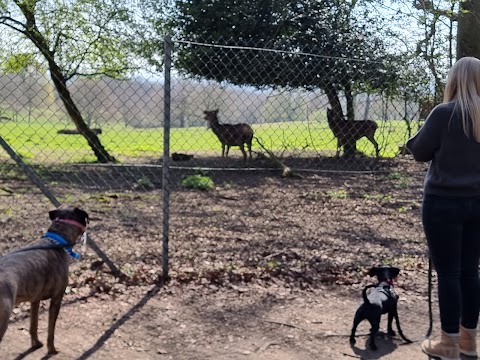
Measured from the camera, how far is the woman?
3289 mm

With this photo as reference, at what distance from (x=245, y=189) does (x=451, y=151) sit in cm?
750

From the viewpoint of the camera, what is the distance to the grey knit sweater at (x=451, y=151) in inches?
129

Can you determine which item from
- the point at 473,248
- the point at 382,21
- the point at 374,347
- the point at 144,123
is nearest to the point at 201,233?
the point at 144,123

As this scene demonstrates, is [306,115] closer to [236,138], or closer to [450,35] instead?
[450,35]

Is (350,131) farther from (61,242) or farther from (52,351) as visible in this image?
(52,351)

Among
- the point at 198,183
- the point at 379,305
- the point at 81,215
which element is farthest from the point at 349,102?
the point at 81,215

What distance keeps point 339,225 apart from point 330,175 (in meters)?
5.32

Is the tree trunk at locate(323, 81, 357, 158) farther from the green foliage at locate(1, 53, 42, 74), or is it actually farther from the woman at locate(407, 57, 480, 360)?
the green foliage at locate(1, 53, 42, 74)

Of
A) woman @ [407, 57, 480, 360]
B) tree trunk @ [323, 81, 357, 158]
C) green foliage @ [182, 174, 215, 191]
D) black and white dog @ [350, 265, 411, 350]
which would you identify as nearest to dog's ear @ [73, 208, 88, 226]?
black and white dog @ [350, 265, 411, 350]

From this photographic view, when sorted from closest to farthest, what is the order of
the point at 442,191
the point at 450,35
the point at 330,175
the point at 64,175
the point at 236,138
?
the point at 442,191 → the point at 450,35 → the point at 64,175 → the point at 330,175 → the point at 236,138

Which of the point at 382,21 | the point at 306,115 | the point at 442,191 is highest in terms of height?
the point at 382,21

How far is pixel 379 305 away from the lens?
12.4ft

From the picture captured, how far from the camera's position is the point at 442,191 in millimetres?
3395

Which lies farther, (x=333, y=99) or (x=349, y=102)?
(x=333, y=99)
